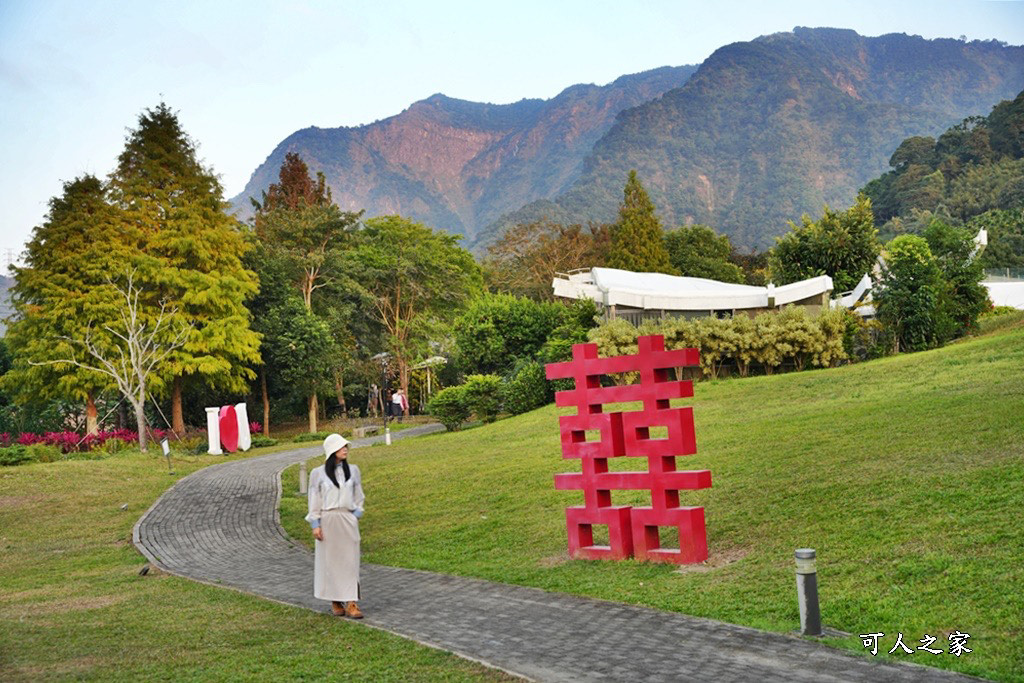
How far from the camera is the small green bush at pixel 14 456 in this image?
31.1 metres

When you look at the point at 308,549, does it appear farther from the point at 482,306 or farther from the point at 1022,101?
the point at 1022,101

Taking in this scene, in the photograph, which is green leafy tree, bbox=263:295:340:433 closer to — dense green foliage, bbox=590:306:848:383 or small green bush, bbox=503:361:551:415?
small green bush, bbox=503:361:551:415

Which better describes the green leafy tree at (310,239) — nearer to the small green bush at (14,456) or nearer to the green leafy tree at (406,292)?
the green leafy tree at (406,292)

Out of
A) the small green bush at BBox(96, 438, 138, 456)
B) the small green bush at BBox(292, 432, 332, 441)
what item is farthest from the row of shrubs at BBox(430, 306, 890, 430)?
the small green bush at BBox(96, 438, 138, 456)

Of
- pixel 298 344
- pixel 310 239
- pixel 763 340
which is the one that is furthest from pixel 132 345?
pixel 763 340

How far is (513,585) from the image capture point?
12.4m

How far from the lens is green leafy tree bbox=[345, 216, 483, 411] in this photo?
58.8 m

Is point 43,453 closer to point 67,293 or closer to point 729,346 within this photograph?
point 67,293

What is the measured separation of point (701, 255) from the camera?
8250 cm

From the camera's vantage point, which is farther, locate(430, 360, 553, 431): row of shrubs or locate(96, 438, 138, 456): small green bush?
locate(96, 438, 138, 456): small green bush

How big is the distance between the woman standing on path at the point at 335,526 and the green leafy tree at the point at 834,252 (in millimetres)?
37806

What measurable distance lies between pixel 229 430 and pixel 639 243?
128 ft

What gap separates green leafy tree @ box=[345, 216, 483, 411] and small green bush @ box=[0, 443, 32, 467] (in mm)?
25947

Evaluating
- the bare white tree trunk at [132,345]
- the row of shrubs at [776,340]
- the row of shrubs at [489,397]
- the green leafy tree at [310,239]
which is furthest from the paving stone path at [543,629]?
the green leafy tree at [310,239]
